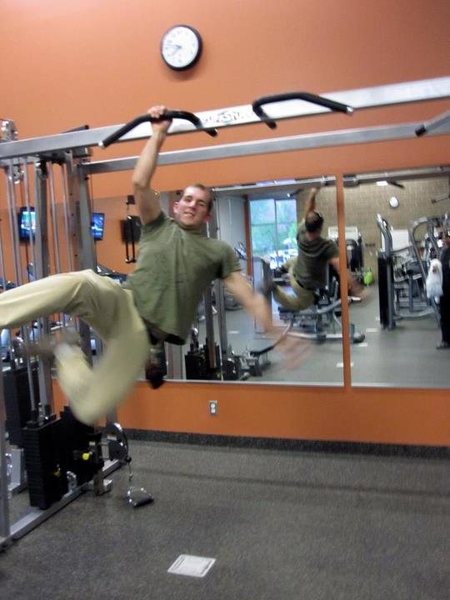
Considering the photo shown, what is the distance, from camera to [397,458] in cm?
392

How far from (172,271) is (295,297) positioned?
1655mm

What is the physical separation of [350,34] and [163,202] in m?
1.81

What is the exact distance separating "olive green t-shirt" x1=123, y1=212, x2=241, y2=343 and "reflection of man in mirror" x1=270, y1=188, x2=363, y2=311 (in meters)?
1.40

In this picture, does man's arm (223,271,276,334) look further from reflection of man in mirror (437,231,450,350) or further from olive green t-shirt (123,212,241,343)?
reflection of man in mirror (437,231,450,350)

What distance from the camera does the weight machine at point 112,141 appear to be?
2232mm

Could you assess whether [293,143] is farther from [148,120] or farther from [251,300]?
[251,300]

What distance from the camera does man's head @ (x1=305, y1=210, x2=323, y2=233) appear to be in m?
3.76

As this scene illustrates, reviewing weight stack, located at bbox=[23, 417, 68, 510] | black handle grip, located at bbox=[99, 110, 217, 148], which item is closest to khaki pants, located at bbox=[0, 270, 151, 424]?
black handle grip, located at bbox=[99, 110, 217, 148]

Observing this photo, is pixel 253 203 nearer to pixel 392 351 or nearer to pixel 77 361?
pixel 392 351

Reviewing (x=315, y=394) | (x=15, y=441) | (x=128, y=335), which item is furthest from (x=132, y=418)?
(x=128, y=335)

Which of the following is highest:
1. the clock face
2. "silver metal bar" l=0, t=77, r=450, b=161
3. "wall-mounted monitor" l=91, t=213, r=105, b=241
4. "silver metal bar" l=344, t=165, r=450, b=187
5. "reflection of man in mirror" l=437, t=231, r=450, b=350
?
the clock face

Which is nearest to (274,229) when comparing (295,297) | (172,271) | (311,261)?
(311,261)

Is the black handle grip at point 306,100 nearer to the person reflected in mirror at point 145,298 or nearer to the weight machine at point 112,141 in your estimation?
the weight machine at point 112,141

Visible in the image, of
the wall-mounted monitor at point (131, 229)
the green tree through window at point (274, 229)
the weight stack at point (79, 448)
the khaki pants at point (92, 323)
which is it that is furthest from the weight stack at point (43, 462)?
the green tree through window at point (274, 229)
